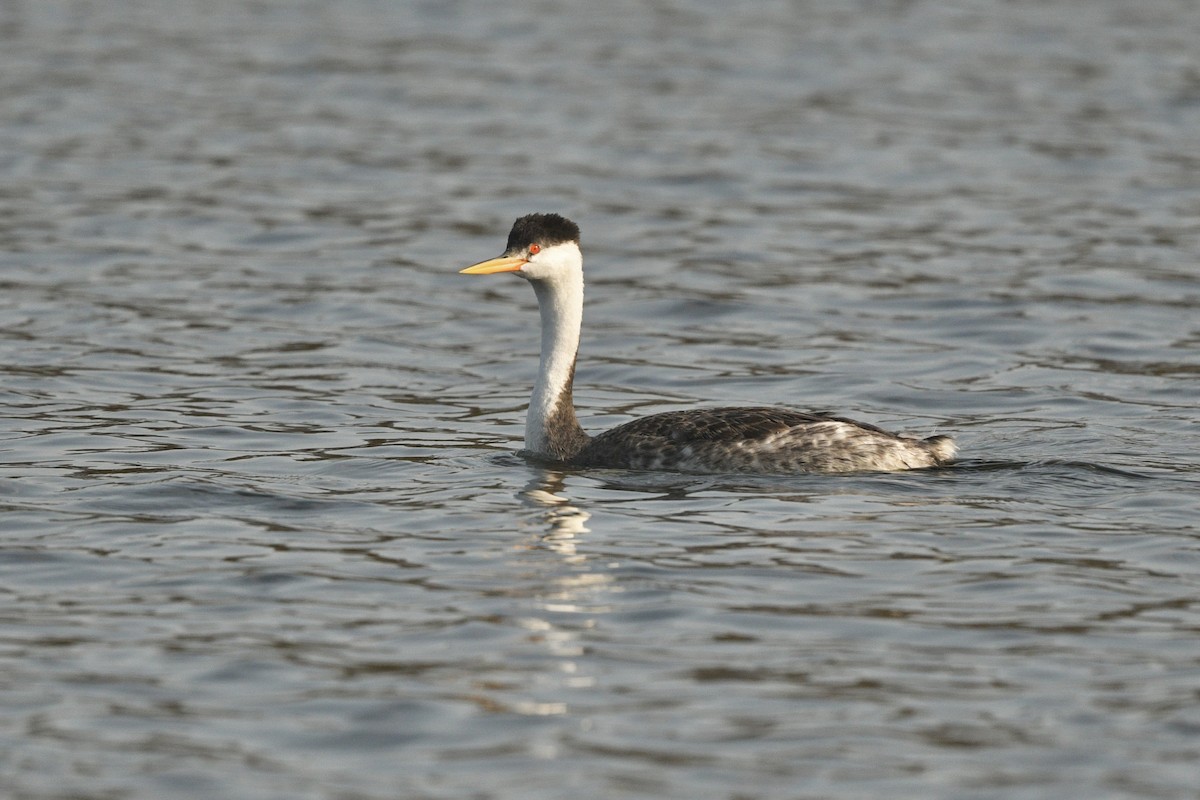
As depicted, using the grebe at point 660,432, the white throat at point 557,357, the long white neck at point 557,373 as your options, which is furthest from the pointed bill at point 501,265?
the long white neck at point 557,373

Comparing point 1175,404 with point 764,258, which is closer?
point 1175,404

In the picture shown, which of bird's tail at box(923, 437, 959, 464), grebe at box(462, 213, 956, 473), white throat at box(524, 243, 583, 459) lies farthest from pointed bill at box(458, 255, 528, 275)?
bird's tail at box(923, 437, 959, 464)

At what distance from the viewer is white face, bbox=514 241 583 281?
13445mm

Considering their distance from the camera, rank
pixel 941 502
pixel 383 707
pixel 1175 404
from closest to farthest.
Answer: pixel 383 707, pixel 941 502, pixel 1175 404

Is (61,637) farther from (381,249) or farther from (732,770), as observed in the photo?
(381,249)

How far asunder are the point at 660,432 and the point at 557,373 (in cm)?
100

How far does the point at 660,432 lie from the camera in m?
13.3

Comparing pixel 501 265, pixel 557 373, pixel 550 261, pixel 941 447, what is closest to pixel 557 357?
pixel 557 373

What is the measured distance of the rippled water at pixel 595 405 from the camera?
833 centimetres

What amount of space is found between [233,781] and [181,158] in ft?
64.9

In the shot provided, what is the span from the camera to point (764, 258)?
22.1 meters

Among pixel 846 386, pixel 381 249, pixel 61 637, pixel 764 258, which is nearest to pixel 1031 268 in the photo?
pixel 764 258

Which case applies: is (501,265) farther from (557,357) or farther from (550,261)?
(557,357)

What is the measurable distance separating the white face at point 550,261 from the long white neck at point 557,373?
3cm
